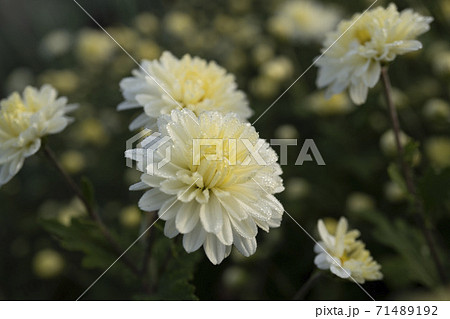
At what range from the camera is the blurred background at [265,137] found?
1.64 meters

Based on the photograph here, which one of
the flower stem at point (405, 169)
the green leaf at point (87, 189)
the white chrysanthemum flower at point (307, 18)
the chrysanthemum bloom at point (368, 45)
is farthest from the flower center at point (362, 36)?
the white chrysanthemum flower at point (307, 18)

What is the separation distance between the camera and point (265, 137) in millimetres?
2262

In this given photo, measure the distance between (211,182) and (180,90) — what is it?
0.35 meters

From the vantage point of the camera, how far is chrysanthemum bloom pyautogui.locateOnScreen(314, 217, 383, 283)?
113cm

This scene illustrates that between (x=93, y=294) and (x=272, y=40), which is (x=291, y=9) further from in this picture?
(x=93, y=294)

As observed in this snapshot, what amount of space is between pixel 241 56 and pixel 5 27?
208cm

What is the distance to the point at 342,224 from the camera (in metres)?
1.22

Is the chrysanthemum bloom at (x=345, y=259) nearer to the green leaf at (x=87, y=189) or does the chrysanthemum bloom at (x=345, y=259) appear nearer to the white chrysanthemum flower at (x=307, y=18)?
the green leaf at (x=87, y=189)

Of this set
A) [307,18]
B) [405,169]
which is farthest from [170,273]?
[307,18]

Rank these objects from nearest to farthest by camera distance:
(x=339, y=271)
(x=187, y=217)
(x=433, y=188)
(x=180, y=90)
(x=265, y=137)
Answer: (x=187, y=217) < (x=339, y=271) < (x=180, y=90) < (x=433, y=188) < (x=265, y=137)

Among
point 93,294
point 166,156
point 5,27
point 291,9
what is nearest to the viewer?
point 166,156

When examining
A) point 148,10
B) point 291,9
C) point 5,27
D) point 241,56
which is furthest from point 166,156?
point 5,27

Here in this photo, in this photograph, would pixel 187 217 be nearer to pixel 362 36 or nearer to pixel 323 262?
pixel 323 262

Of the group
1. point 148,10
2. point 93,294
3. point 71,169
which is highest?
point 148,10
